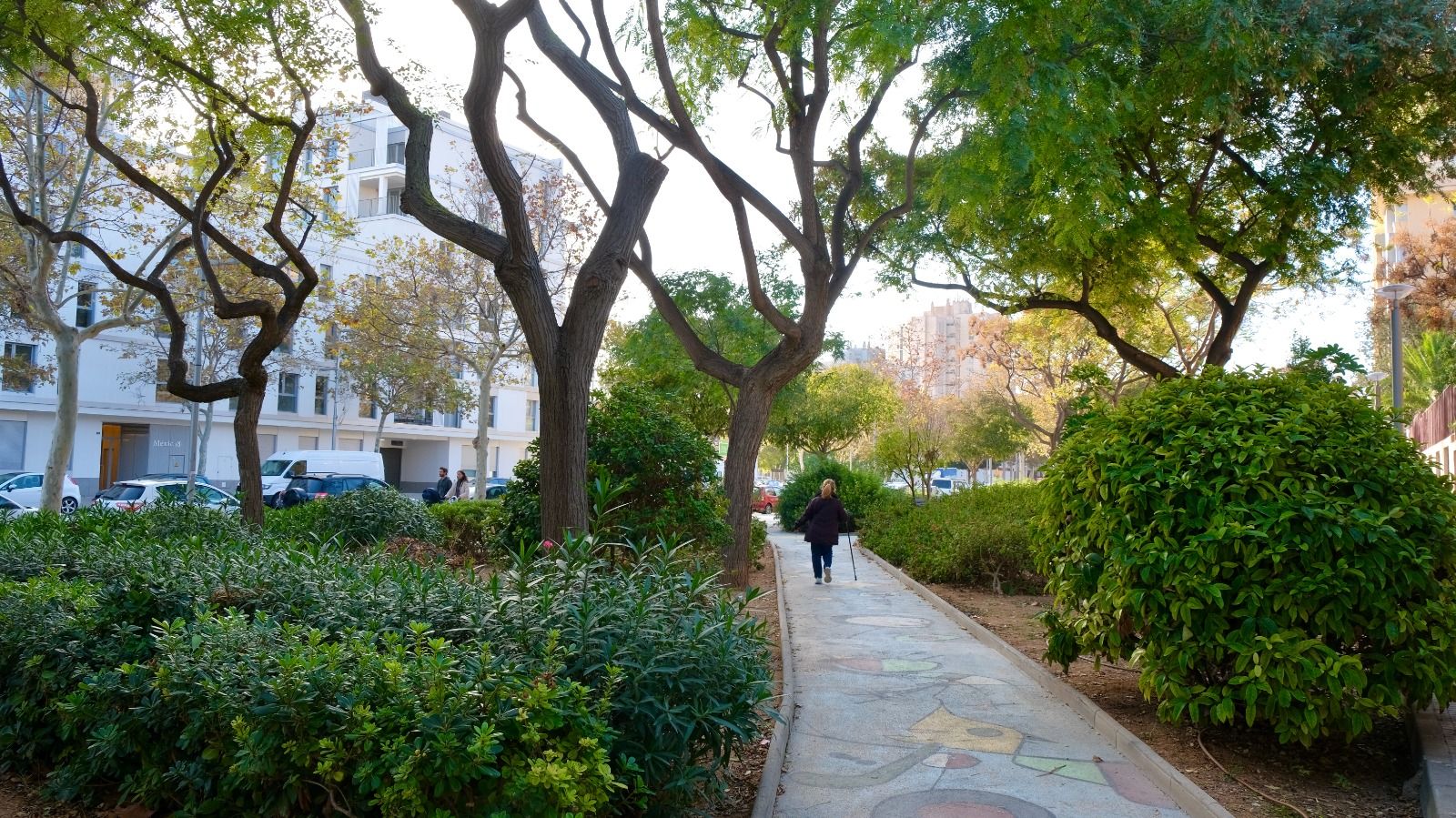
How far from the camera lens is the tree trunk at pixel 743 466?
13.6 metres

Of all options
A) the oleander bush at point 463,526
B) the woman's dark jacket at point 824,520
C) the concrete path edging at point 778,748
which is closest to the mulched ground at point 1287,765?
the concrete path edging at point 778,748

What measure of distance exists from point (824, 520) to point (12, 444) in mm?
33790

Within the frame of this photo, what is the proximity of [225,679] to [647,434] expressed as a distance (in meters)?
7.77

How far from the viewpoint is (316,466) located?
3669 cm

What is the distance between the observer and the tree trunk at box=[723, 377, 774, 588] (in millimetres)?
13641

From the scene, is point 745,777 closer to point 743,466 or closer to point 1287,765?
point 1287,765

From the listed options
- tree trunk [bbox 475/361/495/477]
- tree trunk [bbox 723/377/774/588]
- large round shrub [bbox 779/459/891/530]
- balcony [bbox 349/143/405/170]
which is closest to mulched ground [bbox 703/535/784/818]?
tree trunk [bbox 723/377/774/588]

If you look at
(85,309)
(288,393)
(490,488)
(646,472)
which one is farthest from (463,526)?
(288,393)

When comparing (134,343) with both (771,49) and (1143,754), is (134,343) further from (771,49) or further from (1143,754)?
(1143,754)

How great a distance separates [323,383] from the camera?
47344 millimetres

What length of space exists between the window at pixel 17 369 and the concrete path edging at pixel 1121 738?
31.9 metres

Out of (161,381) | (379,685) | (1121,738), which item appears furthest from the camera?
(161,381)

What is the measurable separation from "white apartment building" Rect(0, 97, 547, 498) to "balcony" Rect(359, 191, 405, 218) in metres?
0.06

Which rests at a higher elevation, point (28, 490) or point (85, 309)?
point (85, 309)
